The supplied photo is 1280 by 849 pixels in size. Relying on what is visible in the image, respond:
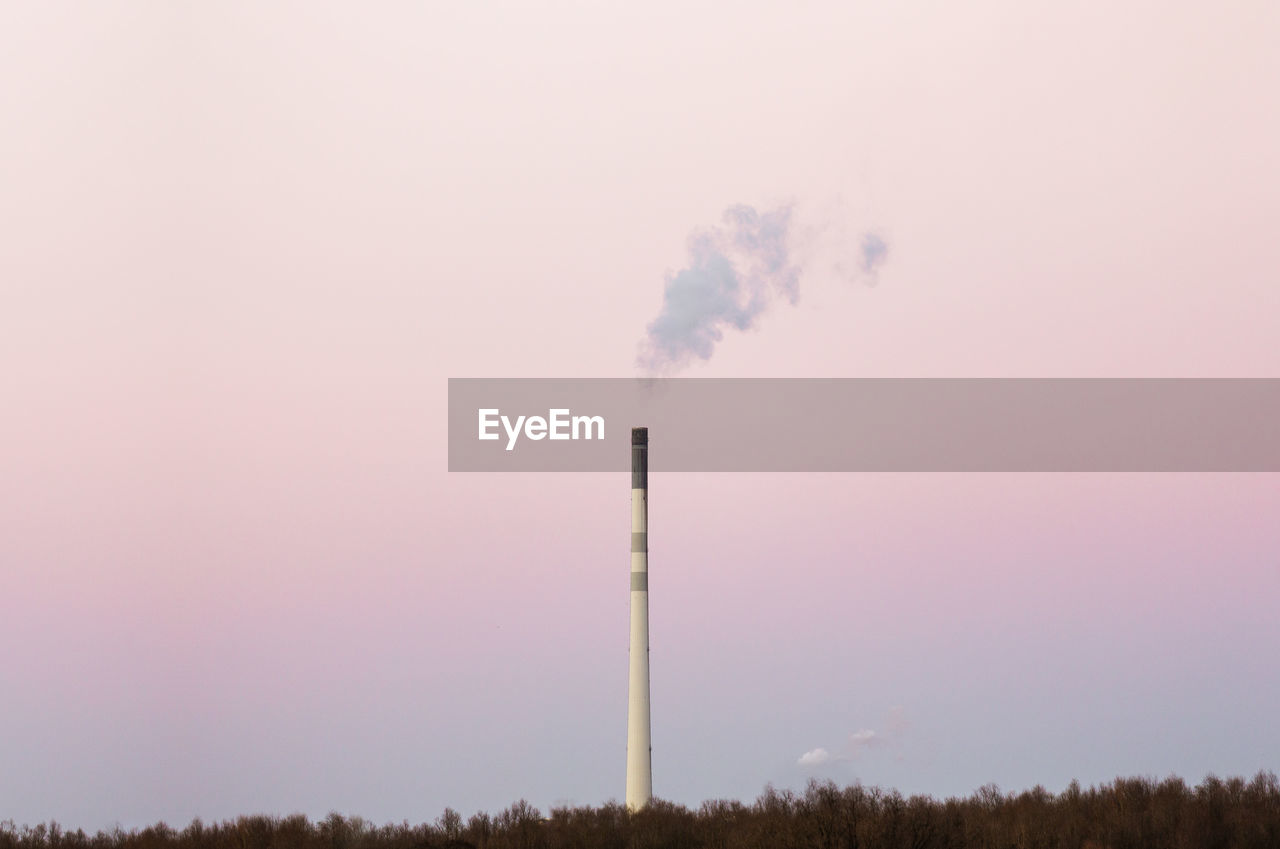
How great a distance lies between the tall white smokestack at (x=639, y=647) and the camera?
44875mm

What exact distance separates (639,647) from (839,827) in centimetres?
1853

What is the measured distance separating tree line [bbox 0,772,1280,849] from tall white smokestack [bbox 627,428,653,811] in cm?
547

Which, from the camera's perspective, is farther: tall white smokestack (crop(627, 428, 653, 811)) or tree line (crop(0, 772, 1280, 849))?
tall white smokestack (crop(627, 428, 653, 811))

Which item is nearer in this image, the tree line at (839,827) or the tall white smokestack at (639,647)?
the tree line at (839,827)

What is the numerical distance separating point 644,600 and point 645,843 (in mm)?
13937

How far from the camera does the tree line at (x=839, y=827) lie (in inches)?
1112

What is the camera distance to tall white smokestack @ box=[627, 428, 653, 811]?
44.9m

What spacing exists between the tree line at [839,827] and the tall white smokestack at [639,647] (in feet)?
17.9

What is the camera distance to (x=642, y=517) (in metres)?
46.8

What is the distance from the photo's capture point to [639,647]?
45812 millimetres

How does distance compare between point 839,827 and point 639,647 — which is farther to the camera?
point 639,647

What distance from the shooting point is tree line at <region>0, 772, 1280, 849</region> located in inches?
1112

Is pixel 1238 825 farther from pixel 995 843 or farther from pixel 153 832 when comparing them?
pixel 153 832

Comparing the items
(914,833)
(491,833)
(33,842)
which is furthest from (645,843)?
(33,842)
